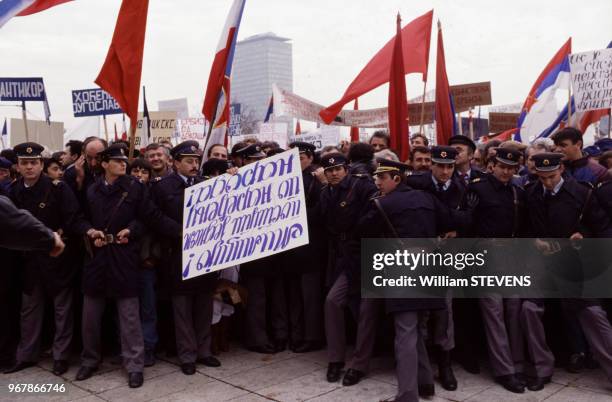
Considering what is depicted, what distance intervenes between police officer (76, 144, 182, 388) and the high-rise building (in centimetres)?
9445

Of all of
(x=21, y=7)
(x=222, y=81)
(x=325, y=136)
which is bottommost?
(x=325, y=136)

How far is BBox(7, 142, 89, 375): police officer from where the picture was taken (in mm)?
5816

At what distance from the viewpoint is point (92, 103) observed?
12055mm

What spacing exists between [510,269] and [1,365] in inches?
199

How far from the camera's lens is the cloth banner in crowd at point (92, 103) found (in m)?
11.8

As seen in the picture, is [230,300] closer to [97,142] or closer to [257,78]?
[97,142]

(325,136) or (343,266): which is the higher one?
(325,136)

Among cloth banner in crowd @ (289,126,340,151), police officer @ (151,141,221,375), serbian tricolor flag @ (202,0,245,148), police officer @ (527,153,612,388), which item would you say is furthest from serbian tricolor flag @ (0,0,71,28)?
cloth banner in crowd @ (289,126,340,151)

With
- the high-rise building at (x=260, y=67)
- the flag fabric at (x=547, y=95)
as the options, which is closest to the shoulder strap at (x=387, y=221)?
the flag fabric at (x=547, y=95)

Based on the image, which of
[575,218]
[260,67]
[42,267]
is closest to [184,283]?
[42,267]

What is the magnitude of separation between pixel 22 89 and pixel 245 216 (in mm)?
6679

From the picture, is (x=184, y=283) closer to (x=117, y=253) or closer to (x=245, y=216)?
(x=117, y=253)

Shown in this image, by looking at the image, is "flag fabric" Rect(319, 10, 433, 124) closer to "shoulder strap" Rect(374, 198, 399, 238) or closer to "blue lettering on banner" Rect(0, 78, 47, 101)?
"shoulder strap" Rect(374, 198, 399, 238)

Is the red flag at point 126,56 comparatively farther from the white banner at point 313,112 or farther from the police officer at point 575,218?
the white banner at point 313,112
